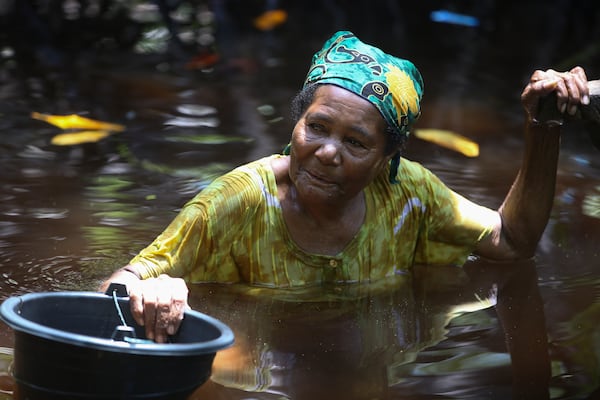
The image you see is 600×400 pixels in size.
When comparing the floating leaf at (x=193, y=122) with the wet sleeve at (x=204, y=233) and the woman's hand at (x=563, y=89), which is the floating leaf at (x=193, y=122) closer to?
the wet sleeve at (x=204, y=233)

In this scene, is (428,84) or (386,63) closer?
(386,63)

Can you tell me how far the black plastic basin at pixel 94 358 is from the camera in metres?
2.49

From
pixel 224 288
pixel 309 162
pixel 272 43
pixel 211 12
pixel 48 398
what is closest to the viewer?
pixel 48 398

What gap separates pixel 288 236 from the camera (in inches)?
150

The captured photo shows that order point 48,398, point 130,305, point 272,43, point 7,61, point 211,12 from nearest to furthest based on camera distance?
1. point 48,398
2. point 130,305
3. point 7,61
4. point 272,43
5. point 211,12

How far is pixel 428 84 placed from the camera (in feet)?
25.0

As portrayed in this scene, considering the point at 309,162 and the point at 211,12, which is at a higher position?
the point at 309,162

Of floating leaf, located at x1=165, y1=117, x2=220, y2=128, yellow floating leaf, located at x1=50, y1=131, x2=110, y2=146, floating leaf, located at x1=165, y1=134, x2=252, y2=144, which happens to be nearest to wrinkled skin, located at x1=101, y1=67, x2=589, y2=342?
floating leaf, located at x1=165, y1=134, x2=252, y2=144

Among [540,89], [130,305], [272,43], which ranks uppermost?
[540,89]

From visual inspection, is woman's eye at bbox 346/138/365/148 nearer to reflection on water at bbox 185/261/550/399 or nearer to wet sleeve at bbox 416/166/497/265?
wet sleeve at bbox 416/166/497/265

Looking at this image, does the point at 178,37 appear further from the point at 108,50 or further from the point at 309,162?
the point at 309,162

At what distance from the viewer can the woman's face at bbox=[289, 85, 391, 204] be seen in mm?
3549

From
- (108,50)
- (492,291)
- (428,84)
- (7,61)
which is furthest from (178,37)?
(492,291)

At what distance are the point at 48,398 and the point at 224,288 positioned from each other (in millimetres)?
1286
